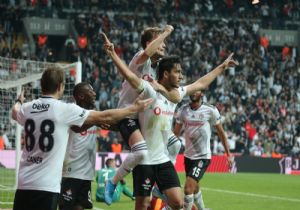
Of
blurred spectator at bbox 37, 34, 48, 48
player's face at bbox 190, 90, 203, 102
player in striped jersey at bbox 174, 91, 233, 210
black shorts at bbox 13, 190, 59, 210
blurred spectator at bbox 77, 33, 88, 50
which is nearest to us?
black shorts at bbox 13, 190, 59, 210

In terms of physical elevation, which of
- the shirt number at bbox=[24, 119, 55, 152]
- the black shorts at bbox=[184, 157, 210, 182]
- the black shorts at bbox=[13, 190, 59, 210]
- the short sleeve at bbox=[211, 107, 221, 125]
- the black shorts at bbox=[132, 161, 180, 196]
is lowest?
the black shorts at bbox=[184, 157, 210, 182]

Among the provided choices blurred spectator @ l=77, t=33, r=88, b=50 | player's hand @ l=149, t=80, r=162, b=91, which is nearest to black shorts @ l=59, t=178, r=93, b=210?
player's hand @ l=149, t=80, r=162, b=91

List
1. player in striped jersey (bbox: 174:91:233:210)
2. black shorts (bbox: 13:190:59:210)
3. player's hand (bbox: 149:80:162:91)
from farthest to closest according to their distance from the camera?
player in striped jersey (bbox: 174:91:233:210)
player's hand (bbox: 149:80:162:91)
black shorts (bbox: 13:190:59:210)

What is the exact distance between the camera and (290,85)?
38.3 m

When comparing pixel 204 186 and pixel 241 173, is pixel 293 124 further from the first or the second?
pixel 204 186

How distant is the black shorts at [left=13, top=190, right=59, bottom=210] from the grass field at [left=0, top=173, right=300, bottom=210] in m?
6.69

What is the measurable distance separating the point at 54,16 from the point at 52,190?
108 feet

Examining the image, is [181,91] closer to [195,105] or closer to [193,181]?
[193,181]

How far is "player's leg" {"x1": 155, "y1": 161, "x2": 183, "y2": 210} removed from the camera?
8734 mm

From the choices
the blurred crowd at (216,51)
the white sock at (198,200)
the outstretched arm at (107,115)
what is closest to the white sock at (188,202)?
the white sock at (198,200)

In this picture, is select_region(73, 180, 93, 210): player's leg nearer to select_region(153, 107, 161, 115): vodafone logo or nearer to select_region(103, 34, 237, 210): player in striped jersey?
select_region(103, 34, 237, 210): player in striped jersey

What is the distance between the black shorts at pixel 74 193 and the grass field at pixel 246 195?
4.75 metres

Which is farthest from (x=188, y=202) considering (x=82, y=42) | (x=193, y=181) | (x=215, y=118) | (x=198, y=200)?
(x=82, y=42)

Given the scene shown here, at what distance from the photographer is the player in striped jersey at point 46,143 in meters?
6.54
